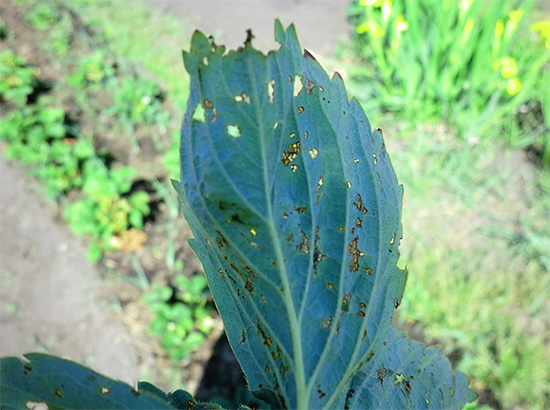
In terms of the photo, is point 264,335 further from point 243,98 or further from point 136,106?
point 136,106

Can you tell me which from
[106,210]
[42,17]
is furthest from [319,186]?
[42,17]

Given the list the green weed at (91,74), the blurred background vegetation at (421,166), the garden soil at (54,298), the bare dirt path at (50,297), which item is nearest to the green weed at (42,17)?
the blurred background vegetation at (421,166)

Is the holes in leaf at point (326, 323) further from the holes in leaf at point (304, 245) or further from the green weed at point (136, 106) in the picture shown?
the green weed at point (136, 106)

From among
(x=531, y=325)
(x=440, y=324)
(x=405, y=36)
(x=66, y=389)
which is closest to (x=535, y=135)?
(x=405, y=36)

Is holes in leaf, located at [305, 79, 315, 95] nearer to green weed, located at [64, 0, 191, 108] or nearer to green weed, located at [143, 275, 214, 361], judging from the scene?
green weed, located at [143, 275, 214, 361]

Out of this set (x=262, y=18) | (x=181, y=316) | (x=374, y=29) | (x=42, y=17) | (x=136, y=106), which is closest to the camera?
(x=181, y=316)

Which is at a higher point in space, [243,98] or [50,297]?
[243,98]

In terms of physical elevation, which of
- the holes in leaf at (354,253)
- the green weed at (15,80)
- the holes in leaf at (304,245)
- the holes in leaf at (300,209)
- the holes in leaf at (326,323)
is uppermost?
the green weed at (15,80)
